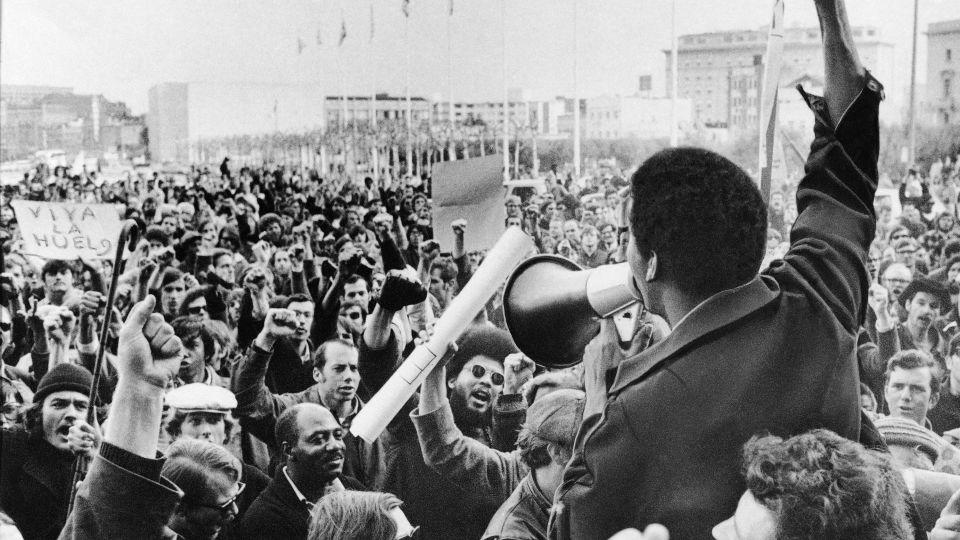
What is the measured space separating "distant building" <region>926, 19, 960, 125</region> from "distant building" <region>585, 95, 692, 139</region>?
1152mm

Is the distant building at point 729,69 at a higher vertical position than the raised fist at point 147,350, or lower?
higher

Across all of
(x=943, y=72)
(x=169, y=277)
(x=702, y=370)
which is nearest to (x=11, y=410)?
(x=169, y=277)

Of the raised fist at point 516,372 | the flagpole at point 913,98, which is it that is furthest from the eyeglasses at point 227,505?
the flagpole at point 913,98

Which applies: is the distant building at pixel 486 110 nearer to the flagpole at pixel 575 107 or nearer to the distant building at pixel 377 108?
the distant building at pixel 377 108

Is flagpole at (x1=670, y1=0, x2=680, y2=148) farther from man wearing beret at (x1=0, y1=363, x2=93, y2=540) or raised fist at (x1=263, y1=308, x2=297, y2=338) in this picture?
man wearing beret at (x1=0, y1=363, x2=93, y2=540)

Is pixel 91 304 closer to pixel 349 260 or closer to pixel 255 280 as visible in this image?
pixel 255 280

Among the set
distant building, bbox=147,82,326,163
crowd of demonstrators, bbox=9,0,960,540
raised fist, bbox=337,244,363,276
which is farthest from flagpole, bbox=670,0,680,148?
distant building, bbox=147,82,326,163

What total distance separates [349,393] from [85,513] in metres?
0.83

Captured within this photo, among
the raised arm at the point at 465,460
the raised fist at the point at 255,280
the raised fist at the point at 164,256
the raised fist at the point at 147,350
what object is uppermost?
the raised fist at the point at 164,256

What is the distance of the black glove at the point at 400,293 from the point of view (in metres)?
3.16

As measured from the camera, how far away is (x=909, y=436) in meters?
3.26

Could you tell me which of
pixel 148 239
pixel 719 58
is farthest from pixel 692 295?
pixel 148 239

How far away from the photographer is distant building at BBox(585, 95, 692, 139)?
3.55 metres

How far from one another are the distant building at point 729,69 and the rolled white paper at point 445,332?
107cm
